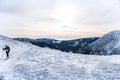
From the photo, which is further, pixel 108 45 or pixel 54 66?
pixel 108 45

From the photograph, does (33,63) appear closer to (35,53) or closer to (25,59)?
(25,59)

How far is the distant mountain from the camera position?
15084 cm

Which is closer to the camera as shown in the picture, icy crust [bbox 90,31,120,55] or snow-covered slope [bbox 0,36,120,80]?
snow-covered slope [bbox 0,36,120,80]

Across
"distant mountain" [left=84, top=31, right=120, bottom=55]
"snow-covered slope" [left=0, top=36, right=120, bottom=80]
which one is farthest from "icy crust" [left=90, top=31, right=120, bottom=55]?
"snow-covered slope" [left=0, top=36, right=120, bottom=80]

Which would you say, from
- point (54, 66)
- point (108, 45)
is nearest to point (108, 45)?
point (108, 45)

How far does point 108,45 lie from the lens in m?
161

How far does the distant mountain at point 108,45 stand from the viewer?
495ft

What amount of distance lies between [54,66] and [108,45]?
11707cm

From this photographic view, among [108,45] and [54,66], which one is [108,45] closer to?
[108,45]

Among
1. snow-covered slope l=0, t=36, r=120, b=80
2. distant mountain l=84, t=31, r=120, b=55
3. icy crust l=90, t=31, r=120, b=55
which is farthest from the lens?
distant mountain l=84, t=31, r=120, b=55

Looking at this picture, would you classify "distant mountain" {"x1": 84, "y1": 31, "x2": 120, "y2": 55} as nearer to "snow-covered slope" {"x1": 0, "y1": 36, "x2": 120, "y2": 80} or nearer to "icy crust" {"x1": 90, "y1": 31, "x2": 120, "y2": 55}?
"icy crust" {"x1": 90, "y1": 31, "x2": 120, "y2": 55}

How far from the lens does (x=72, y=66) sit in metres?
47.3

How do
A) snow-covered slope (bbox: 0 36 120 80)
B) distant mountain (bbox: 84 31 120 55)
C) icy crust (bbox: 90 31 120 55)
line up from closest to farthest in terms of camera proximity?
snow-covered slope (bbox: 0 36 120 80) < icy crust (bbox: 90 31 120 55) < distant mountain (bbox: 84 31 120 55)

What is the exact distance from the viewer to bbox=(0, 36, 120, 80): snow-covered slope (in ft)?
141
